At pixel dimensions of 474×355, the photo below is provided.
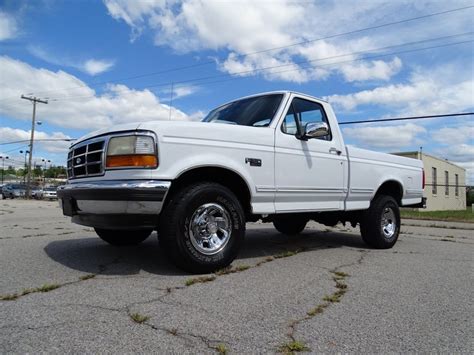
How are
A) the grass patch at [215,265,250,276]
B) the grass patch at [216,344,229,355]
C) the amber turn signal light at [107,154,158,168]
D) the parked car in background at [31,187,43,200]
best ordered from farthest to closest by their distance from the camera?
the parked car in background at [31,187,43,200]
the grass patch at [215,265,250,276]
the amber turn signal light at [107,154,158,168]
the grass patch at [216,344,229,355]

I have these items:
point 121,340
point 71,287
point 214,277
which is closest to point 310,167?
point 214,277

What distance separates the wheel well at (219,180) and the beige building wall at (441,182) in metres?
27.8

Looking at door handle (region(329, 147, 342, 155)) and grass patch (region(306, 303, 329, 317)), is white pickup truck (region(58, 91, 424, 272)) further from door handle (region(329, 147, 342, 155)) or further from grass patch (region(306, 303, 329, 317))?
grass patch (region(306, 303, 329, 317))

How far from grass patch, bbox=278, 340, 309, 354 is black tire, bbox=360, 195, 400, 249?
14.0ft

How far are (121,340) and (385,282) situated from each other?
2.72 metres

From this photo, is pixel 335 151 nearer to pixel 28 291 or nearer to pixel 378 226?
pixel 378 226

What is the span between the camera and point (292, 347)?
7.84 feet

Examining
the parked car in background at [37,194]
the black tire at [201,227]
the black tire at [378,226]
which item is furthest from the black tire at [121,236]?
the parked car in background at [37,194]

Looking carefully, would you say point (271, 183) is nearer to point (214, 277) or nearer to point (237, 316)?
point (214, 277)

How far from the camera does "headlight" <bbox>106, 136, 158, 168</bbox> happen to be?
3.83 m

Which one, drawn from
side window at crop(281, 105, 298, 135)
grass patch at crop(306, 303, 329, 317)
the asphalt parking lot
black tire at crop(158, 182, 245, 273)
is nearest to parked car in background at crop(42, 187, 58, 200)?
the asphalt parking lot

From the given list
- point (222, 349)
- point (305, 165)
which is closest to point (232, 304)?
point (222, 349)

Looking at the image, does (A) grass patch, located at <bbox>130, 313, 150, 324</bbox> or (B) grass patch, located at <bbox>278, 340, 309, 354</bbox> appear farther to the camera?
(A) grass patch, located at <bbox>130, 313, 150, 324</bbox>

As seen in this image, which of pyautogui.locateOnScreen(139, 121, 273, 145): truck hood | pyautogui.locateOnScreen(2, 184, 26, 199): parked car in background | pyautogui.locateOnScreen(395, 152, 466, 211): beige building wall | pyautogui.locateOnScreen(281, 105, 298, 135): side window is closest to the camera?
pyautogui.locateOnScreen(139, 121, 273, 145): truck hood
